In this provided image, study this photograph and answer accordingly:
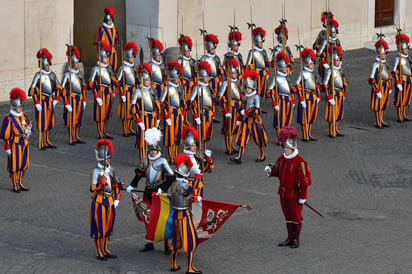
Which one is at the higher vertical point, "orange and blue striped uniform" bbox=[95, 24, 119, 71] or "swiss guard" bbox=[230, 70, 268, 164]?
"orange and blue striped uniform" bbox=[95, 24, 119, 71]

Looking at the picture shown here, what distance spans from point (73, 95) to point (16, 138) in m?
3.80

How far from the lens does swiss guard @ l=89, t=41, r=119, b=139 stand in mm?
22672

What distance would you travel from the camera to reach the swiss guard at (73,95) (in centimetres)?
2230

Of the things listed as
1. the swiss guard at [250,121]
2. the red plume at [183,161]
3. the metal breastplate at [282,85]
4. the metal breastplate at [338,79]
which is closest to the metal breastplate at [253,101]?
the swiss guard at [250,121]

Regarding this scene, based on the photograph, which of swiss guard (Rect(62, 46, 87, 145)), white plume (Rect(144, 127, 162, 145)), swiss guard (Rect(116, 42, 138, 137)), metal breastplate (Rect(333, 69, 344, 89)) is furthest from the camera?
metal breastplate (Rect(333, 69, 344, 89))

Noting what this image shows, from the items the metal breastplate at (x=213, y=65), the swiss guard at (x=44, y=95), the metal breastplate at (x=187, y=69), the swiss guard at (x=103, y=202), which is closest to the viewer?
the swiss guard at (x=103, y=202)

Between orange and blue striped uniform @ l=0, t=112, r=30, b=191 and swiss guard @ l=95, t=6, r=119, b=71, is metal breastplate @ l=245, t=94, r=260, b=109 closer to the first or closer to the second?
orange and blue striped uniform @ l=0, t=112, r=30, b=191

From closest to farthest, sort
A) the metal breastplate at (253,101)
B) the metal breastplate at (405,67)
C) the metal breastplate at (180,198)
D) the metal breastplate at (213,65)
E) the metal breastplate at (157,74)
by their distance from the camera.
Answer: the metal breastplate at (180,198), the metal breastplate at (253,101), the metal breastplate at (157,74), the metal breastplate at (405,67), the metal breastplate at (213,65)

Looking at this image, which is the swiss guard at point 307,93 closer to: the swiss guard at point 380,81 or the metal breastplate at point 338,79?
the metal breastplate at point 338,79

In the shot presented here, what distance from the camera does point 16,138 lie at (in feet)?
61.5

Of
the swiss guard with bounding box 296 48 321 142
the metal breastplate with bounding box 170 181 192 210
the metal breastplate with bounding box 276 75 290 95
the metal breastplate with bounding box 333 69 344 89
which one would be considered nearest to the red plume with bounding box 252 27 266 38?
the swiss guard with bounding box 296 48 321 142

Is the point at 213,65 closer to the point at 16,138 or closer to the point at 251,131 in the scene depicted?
the point at 251,131

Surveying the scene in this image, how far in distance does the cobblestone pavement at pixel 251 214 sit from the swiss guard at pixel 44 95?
1.34 ft

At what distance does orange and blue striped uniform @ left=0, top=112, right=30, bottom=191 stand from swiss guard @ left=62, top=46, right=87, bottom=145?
138 inches
